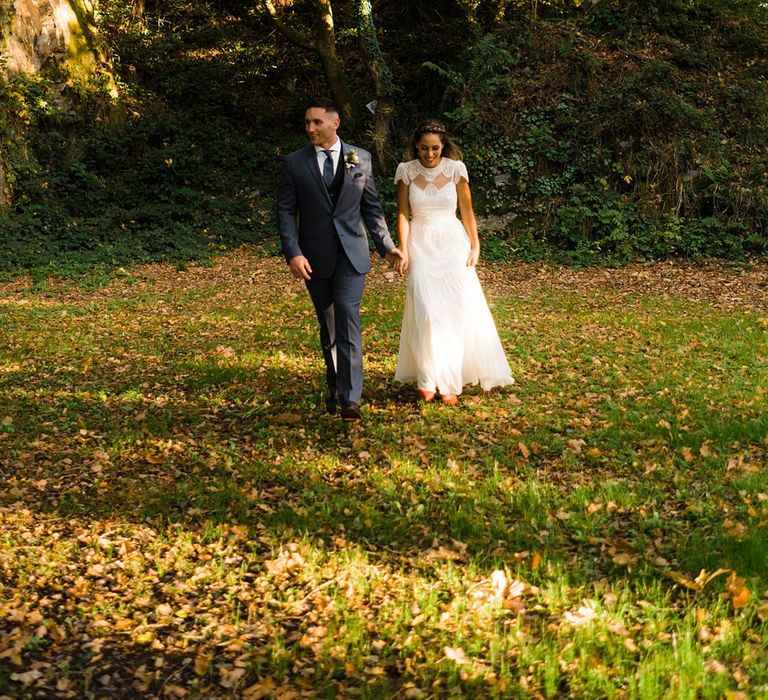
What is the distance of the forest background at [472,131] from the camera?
52.3 feet

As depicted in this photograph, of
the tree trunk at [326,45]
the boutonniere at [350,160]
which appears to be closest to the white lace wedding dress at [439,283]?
the boutonniere at [350,160]

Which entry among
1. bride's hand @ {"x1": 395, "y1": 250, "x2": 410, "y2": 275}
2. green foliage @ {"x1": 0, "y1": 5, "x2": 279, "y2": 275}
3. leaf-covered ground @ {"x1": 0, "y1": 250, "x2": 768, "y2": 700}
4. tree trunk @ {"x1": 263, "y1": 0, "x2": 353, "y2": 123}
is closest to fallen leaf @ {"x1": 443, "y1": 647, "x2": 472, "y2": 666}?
leaf-covered ground @ {"x1": 0, "y1": 250, "x2": 768, "y2": 700}

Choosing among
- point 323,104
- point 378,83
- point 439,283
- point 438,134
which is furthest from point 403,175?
point 378,83

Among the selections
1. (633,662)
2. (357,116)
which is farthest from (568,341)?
(357,116)

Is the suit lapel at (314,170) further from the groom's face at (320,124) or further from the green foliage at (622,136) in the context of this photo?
the green foliage at (622,136)

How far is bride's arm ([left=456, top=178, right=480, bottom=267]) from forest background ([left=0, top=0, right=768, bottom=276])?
8.64 metres

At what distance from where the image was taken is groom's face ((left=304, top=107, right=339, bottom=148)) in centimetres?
584

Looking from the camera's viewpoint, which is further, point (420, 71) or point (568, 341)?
point (420, 71)

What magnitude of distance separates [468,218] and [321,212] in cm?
160

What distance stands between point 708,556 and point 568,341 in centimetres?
561

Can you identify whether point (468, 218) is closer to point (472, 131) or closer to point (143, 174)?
point (472, 131)

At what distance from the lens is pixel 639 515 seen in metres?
4.74

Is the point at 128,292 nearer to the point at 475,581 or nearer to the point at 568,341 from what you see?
the point at 568,341

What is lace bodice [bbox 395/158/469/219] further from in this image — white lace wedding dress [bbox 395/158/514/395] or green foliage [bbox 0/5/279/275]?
green foliage [bbox 0/5/279/275]
